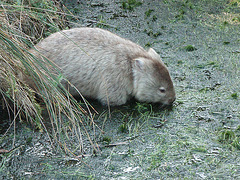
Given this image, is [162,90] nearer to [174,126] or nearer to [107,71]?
[174,126]

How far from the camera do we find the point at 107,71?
4.62m

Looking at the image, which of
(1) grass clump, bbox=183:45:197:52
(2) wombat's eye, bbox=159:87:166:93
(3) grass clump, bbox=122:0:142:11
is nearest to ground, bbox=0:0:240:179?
(1) grass clump, bbox=183:45:197:52

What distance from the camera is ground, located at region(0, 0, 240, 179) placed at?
3.47m

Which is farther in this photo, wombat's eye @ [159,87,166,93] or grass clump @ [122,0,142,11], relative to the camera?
grass clump @ [122,0,142,11]

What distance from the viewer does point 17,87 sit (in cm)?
393

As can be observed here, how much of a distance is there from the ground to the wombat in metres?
0.19

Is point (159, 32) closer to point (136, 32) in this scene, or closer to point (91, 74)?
point (136, 32)

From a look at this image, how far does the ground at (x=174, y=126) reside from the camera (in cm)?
347

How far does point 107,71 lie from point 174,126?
1.12 m

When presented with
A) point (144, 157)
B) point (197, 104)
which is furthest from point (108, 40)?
point (144, 157)

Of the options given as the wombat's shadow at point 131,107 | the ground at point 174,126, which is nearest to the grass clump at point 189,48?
the ground at point 174,126

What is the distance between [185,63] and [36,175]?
312 centimetres

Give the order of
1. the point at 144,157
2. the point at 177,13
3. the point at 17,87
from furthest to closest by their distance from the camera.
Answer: the point at 177,13 < the point at 17,87 < the point at 144,157

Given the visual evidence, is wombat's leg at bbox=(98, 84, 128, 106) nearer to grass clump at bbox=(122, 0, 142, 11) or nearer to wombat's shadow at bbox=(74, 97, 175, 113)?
wombat's shadow at bbox=(74, 97, 175, 113)
